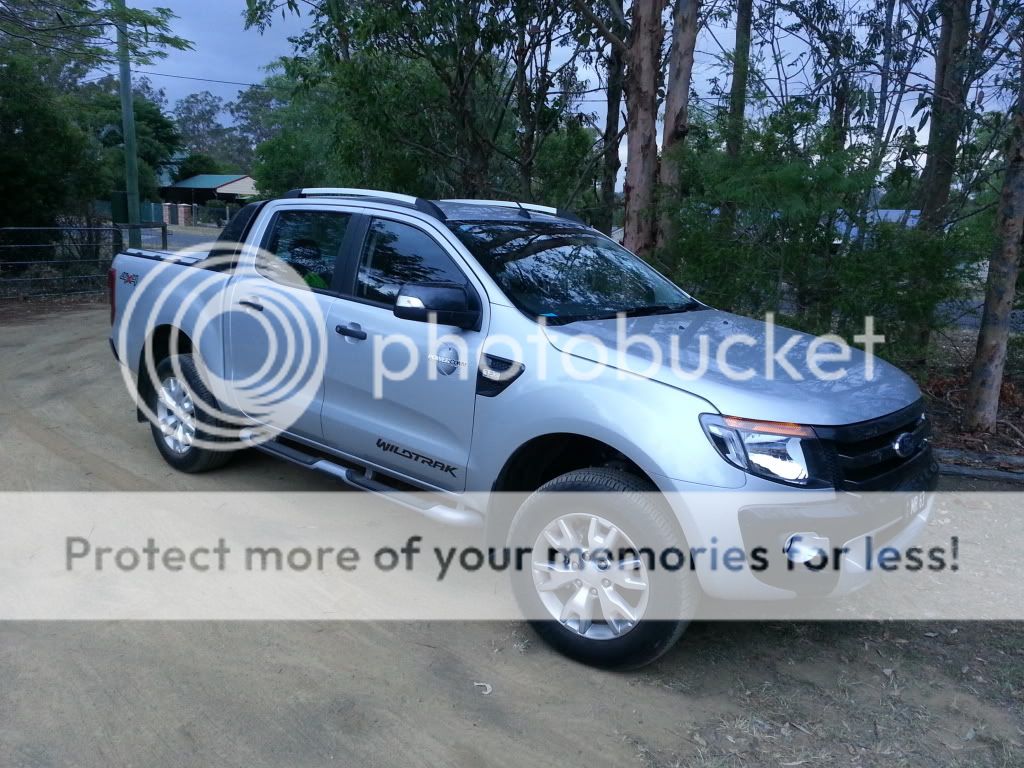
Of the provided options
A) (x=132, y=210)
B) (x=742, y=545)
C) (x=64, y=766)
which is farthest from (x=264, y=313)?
(x=132, y=210)

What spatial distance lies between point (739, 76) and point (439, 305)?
5.84 metres

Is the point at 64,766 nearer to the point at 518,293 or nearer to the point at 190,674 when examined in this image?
the point at 190,674

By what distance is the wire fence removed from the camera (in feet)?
Answer: 48.3

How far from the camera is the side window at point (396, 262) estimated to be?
15.5 feet

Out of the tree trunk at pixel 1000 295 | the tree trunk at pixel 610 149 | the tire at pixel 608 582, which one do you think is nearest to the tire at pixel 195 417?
the tire at pixel 608 582

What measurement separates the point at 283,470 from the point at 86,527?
4.90ft

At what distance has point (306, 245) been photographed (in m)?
5.41

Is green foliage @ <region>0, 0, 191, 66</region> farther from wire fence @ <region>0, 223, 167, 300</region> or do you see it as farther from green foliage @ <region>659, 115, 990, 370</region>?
green foliage @ <region>659, 115, 990, 370</region>

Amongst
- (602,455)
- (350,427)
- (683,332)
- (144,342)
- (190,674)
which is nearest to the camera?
(190,674)

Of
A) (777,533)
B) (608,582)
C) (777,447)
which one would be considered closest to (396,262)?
(608,582)

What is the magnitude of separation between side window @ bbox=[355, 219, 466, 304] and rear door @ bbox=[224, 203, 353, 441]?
0.67ft

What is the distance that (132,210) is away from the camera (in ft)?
56.0

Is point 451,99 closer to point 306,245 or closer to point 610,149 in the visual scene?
point 610,149

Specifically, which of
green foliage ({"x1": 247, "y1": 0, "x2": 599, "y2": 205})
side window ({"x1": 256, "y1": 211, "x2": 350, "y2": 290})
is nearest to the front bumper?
side window ({"x1": 256, "y1": 211, "x2": 350, "y2": 290})
